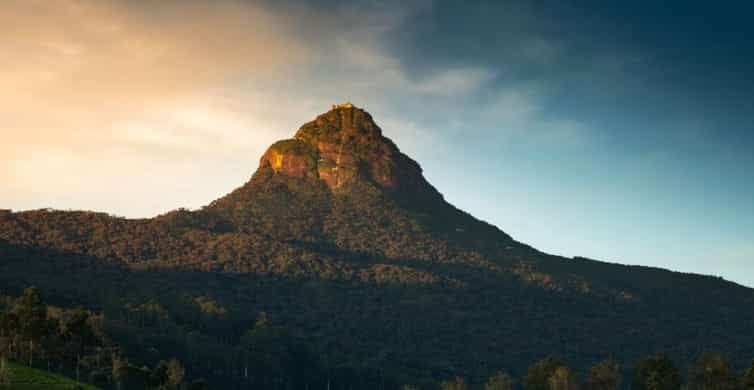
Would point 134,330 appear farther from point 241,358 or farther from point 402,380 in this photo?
point 402,380

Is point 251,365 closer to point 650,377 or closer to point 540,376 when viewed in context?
point 540,376

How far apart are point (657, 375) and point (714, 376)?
8.35 metres

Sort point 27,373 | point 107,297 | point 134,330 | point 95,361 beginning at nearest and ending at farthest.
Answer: point 27,373
point 95,361
point 134,330
point 107,297

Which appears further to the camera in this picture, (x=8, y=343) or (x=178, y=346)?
(x=178, y=346)

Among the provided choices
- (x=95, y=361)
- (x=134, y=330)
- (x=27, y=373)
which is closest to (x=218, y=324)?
(x=134, y=330)

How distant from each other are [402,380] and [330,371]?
14.6m

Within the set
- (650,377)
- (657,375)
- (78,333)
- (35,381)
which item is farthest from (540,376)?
(35,381)

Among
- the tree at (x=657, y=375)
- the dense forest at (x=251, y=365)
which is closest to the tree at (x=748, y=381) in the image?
the dense forest at (x=251, y=365)

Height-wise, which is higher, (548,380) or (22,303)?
(22,303)

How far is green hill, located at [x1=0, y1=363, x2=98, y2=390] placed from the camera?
69812mm

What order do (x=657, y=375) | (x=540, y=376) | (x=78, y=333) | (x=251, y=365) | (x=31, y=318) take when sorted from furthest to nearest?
1. (x=251, y=365)
2. (x=540, y=376)
3. (x=657, y=375)
4. (x=78, y=333)
5. (x=31, y=318)

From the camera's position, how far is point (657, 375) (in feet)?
419

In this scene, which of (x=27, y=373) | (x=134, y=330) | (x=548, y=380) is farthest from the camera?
(x=134, y=330)

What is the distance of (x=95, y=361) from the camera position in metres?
120
